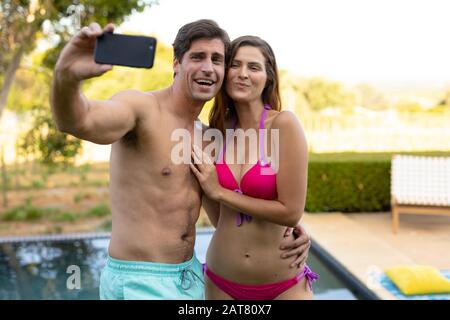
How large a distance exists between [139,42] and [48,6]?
5332mm

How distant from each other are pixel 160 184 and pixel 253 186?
413 millimetres

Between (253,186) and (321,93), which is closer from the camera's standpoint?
(253,186)

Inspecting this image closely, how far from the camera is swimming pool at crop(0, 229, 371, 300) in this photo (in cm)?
520

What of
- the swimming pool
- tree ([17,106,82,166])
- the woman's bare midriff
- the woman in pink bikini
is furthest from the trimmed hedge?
the woman's bare midriff

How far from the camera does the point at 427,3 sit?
123 ft

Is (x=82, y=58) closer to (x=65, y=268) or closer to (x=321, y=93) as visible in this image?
(x=65, y=268)

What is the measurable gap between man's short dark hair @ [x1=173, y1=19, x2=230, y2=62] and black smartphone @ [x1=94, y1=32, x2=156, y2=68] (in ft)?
2.01

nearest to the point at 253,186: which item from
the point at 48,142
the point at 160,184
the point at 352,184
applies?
the point at 160,184

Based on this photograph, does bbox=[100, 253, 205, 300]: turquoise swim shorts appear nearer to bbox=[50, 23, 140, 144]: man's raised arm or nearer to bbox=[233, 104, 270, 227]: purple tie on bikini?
bbox=[233, 104, 270, 227]: purple tie on bikini

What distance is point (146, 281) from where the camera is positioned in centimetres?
208

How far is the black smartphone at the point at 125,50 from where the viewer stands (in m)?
1.42

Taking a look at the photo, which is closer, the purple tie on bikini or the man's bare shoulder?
the man's bare shoulder

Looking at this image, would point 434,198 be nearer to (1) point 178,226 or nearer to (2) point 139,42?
(1) point 178,226
